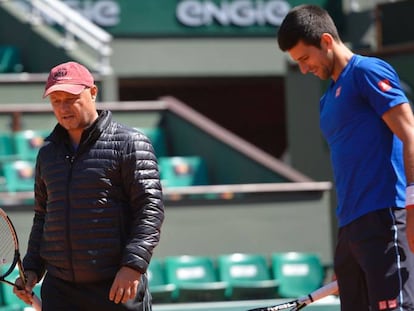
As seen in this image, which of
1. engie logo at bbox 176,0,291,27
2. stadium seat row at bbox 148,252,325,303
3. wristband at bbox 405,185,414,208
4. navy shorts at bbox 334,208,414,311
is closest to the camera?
wristband at bbox 405,185,414,208

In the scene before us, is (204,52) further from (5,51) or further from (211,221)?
(211,221)

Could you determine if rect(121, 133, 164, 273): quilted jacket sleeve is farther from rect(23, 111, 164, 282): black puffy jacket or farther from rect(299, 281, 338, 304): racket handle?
rect(299, 281, 338, 304): racket handle

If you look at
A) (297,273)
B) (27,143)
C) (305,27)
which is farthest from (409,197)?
(27,143)

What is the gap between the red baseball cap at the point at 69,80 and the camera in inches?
190

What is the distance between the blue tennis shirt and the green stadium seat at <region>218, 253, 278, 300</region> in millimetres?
5499

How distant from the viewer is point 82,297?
16.0ft

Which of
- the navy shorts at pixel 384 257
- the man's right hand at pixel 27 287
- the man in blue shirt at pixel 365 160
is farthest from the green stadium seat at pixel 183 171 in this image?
the navy shorts at pixel 384 257

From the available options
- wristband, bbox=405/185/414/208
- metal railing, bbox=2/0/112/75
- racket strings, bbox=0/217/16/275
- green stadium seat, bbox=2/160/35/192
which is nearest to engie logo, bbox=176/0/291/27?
metal railing, bbox=2/0/112/75

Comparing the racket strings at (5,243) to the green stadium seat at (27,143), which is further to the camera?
the green stadium seat at (27,143)

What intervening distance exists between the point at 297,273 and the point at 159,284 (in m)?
1.39

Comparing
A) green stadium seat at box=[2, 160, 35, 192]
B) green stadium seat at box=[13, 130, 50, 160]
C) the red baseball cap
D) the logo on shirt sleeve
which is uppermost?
green stadium seat at box=[13, 130, 50, 160]

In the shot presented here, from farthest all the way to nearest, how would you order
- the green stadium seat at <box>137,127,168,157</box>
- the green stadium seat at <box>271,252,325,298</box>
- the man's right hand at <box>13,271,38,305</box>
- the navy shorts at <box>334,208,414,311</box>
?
the green stadium seat at <box>137,127,168,157</box>, the green stadium seat at <box>271,252,325,298</box>, the man's right hand at <box>13,271,38,305</box>, the navy shorts at <box>334,208,414,311</box>

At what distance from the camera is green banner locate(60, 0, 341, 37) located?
17.0m

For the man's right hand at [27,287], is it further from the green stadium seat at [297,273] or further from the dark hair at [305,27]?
the green stadium seat at [297,273]
